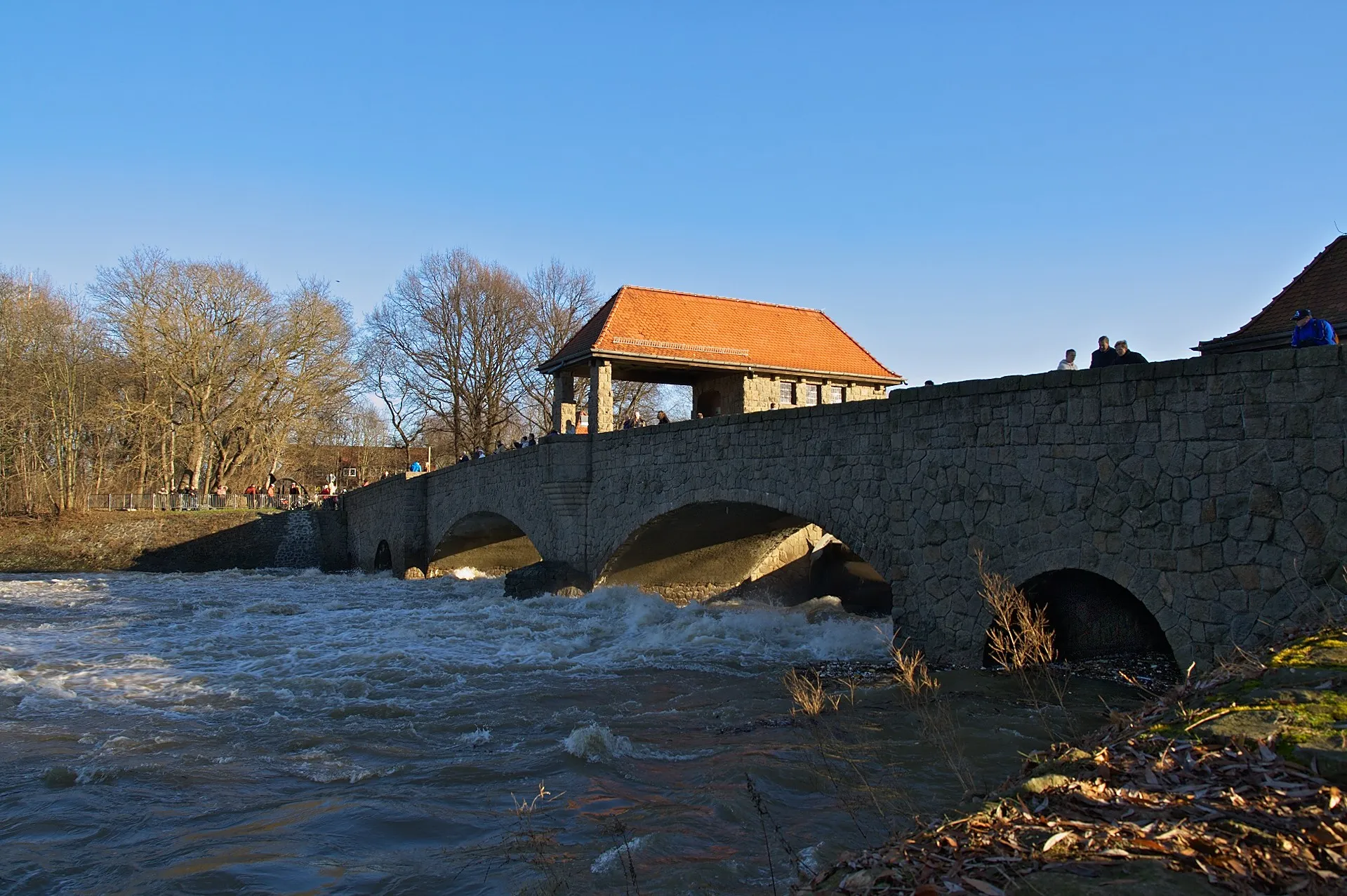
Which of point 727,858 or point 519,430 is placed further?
point 519,430

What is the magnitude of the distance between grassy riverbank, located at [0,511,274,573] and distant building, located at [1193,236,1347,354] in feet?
91.8

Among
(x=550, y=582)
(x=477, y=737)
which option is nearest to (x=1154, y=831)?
(x=477, y=737)

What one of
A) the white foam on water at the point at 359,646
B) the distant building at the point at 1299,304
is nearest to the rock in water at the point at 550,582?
the white foam on water at the point at 359,646

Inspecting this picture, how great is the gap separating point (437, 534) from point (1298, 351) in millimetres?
19857

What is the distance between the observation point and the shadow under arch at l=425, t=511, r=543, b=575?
22.6m

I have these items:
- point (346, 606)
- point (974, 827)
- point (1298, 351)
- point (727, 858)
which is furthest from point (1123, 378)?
point (346, 606)

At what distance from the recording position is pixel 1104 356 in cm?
866

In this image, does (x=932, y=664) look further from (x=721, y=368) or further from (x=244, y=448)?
(x=244, y=448)

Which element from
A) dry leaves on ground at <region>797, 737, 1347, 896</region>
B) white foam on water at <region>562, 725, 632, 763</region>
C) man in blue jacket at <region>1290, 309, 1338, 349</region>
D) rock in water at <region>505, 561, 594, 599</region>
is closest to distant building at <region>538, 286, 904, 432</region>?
rock in water at <region>505, 561, 594, 599</region>

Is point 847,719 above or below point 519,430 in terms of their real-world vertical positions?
below

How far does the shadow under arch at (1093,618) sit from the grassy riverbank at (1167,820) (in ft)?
16.4

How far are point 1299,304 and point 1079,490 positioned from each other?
17.6 ft

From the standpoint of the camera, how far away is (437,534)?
76.3ft

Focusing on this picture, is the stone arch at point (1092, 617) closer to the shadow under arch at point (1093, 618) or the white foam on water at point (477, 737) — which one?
the shadow under arch at point (1093, 618)
